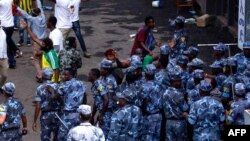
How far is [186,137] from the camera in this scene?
11.2 metres

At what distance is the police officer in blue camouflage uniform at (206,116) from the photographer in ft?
34.5

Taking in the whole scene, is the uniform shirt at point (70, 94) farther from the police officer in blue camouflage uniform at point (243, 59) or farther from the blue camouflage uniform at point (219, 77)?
the police officer in blue camouflage uniform at point (243, 59)

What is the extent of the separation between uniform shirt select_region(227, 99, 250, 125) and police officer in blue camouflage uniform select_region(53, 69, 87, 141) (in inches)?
98.0

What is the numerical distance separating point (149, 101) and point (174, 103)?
56 centimetres

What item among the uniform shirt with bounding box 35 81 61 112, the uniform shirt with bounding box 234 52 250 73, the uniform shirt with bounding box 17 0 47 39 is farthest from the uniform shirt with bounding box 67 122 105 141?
the uniform shirt with bounding box 17 0 47 39

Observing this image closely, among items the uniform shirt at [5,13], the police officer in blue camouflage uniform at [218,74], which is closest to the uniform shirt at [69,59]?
the police officer in blue camouflage uniform at [218,74]

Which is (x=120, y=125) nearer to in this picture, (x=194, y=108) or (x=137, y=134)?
(x=137, y=134)

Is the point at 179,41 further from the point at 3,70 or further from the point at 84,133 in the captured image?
the point at 84,133

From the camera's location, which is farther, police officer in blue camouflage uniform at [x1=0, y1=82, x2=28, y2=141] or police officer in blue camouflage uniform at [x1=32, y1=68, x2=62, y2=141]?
police officer in blue camouflage uniform at [x1=32, y1=68, x2=62, y2=141]

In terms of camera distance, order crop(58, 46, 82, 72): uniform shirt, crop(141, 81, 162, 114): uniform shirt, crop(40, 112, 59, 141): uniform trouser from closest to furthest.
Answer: crop(141, 81, 162, 114): uniform shirt < crop(40, 112, 59, 141): uniform trouser < crop(58, 46, 82, 72): uniform shirt

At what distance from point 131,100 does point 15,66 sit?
7106 millimetres

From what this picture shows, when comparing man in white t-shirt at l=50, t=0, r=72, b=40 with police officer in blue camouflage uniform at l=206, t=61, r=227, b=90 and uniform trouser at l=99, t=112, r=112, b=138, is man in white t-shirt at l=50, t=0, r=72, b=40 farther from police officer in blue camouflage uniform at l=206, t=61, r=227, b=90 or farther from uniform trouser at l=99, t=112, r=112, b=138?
uniform trouser at l=99, t=112, r=112, b=138

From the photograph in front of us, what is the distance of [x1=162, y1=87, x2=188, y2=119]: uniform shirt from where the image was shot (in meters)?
10.9

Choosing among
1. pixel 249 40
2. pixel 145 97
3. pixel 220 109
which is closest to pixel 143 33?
pixel 249 40
